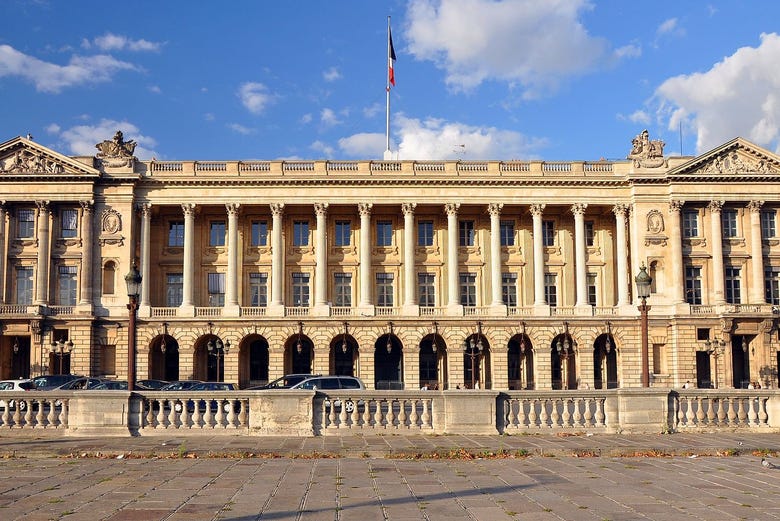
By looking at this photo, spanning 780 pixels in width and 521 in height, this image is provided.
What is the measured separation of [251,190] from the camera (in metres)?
68.6

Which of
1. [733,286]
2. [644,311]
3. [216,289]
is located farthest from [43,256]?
[733,286]

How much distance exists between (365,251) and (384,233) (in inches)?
148

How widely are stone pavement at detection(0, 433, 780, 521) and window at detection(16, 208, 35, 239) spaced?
49333 mm

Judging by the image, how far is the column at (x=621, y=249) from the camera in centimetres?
6881

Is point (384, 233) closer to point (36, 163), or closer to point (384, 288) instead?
point (384, 288)

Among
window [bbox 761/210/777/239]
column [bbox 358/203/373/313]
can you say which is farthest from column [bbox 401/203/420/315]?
window [bbox 761/210/777/239]

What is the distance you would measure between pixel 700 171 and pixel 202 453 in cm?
5730

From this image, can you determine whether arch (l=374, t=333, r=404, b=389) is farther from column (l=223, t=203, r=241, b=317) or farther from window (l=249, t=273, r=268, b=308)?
column (l=223, t=203, r=241, b=317)

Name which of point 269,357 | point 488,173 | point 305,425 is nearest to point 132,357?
point 305,425

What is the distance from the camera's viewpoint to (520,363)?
70.6m

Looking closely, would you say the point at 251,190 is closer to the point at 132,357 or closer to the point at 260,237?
the point at 260,237

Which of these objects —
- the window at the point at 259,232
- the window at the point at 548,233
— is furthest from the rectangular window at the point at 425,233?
the window at the point at 259,232

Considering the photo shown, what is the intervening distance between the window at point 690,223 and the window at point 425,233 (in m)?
19.9

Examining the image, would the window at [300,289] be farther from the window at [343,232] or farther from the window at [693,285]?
the window at [693,285]
